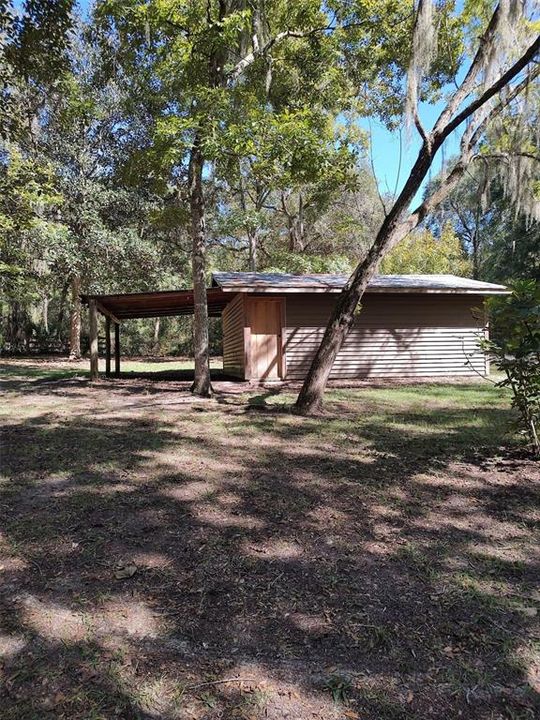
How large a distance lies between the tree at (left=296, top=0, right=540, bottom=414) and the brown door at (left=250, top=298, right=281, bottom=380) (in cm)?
474

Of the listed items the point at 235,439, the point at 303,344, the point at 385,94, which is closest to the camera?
the point at 235,439

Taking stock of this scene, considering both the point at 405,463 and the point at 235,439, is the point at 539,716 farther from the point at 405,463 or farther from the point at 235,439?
the point at 235,439

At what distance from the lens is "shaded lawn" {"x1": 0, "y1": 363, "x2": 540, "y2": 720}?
1715mm

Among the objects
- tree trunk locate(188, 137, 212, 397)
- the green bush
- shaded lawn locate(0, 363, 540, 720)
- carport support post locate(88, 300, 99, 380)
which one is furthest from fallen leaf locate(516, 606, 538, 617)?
carport support post locate(88, 300, 99, 380)

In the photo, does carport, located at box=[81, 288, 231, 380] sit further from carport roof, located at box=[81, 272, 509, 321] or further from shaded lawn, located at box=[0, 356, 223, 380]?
shaded lawn, located at box=[0, 356, 223, 380]

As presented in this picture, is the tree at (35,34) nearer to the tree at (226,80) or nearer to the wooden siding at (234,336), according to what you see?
the tree at (226,80)

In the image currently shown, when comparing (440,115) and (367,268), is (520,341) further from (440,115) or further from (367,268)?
(440,115)

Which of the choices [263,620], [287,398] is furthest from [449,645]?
[287,398]

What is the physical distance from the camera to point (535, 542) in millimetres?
2893

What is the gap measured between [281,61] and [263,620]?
35.4 feet

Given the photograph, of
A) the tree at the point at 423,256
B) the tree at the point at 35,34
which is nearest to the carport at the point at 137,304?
the tree at the point at 35,34

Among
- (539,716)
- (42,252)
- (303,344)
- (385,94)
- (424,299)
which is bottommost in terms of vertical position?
(539,716)

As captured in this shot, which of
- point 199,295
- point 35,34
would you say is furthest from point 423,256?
point 35,34

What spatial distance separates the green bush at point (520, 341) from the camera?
3.96 m
